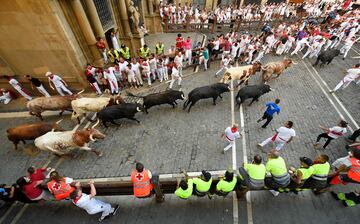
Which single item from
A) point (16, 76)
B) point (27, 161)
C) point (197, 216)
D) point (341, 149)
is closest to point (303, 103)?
point (341, 149)

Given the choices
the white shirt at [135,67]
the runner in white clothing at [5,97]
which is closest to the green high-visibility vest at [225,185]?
the white shirt at [135,67]

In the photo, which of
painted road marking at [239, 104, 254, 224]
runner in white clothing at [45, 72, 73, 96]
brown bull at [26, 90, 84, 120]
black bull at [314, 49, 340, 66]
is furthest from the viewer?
black bull at [314, 49, 340, 66]

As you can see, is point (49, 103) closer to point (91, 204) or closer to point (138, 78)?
point (138, 78)

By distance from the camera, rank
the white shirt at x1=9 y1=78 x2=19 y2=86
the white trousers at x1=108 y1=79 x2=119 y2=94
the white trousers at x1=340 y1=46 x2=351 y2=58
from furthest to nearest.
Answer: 1. the white trousers at x1=340 y1=46 x2=351 y2=58
2. the white trousers at x1=108 y1=79 x2=119 y2=94
3. the white shirt at x1=9 y1=78 x2=19 y2=86

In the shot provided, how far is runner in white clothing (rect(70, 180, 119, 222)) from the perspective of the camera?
4887mm

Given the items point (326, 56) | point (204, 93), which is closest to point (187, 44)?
point (204, 93)

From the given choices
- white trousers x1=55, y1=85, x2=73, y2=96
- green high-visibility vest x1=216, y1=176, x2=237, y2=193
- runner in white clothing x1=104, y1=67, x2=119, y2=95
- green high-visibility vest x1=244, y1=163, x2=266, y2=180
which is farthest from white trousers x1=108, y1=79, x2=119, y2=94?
green high-visibility vest x1=244, y1=163, x2=266, y2=180

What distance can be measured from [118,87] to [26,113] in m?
5.37

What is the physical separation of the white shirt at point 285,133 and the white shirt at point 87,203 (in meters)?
6.48

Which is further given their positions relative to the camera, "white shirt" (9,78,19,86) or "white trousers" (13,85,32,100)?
"white trousers" (13,85,32,100)

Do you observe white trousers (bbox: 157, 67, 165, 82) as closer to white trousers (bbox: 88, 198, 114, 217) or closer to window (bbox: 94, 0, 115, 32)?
window (bbox: 94, 0, 115, 32)

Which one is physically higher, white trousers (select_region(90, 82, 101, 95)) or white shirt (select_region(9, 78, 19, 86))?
white shirt (select_region(9, 78, 19, 86))

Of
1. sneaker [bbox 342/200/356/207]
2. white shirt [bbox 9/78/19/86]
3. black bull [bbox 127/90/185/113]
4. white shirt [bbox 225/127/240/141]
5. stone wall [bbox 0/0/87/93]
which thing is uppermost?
stone wall [bbox 0/0/87/93]

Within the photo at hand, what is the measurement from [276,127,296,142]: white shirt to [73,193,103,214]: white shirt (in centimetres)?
648
